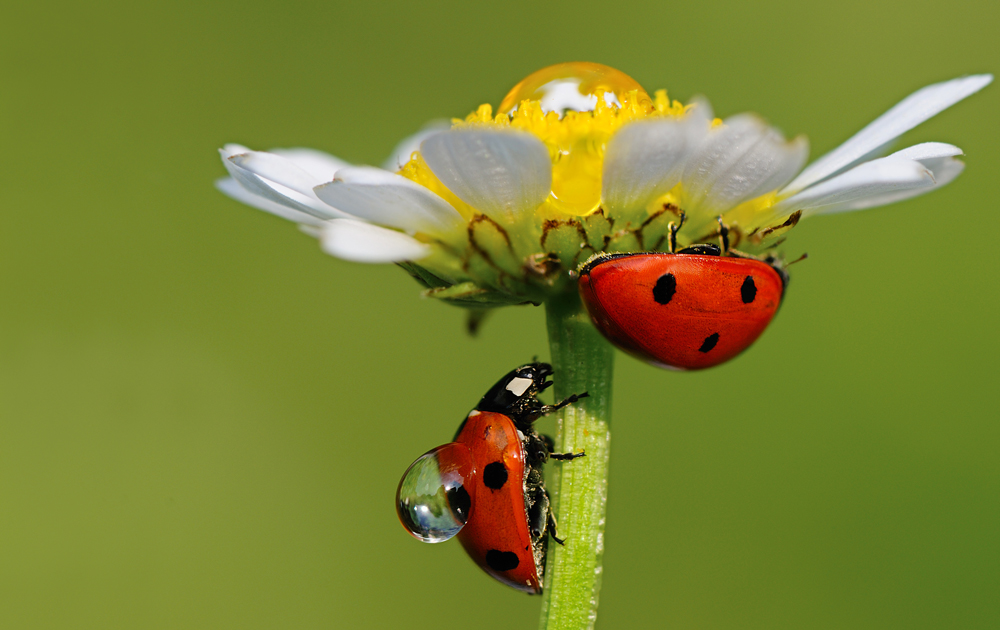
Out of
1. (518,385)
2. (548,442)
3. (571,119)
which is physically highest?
(571,119)

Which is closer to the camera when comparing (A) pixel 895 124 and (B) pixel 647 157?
Result: (B) pixel 647 157

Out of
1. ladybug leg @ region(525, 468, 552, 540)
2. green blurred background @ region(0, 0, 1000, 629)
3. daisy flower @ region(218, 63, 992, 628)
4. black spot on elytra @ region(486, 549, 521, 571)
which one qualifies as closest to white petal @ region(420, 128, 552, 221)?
daisy flower @ region(218, 63, 992, 628)

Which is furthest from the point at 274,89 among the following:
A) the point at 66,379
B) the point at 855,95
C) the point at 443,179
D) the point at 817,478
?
the point at 443,179

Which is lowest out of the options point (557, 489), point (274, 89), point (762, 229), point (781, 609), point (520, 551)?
point (781, 609)

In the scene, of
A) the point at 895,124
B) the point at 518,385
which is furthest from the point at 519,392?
the point at 895,124

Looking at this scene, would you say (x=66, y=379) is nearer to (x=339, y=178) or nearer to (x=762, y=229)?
(x=339, y=178)

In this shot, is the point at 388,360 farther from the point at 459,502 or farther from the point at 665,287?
the point at 665,287

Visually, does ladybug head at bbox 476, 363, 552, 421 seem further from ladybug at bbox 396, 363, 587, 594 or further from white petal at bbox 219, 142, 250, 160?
white petal at bbox 219, 142, 250, 160
